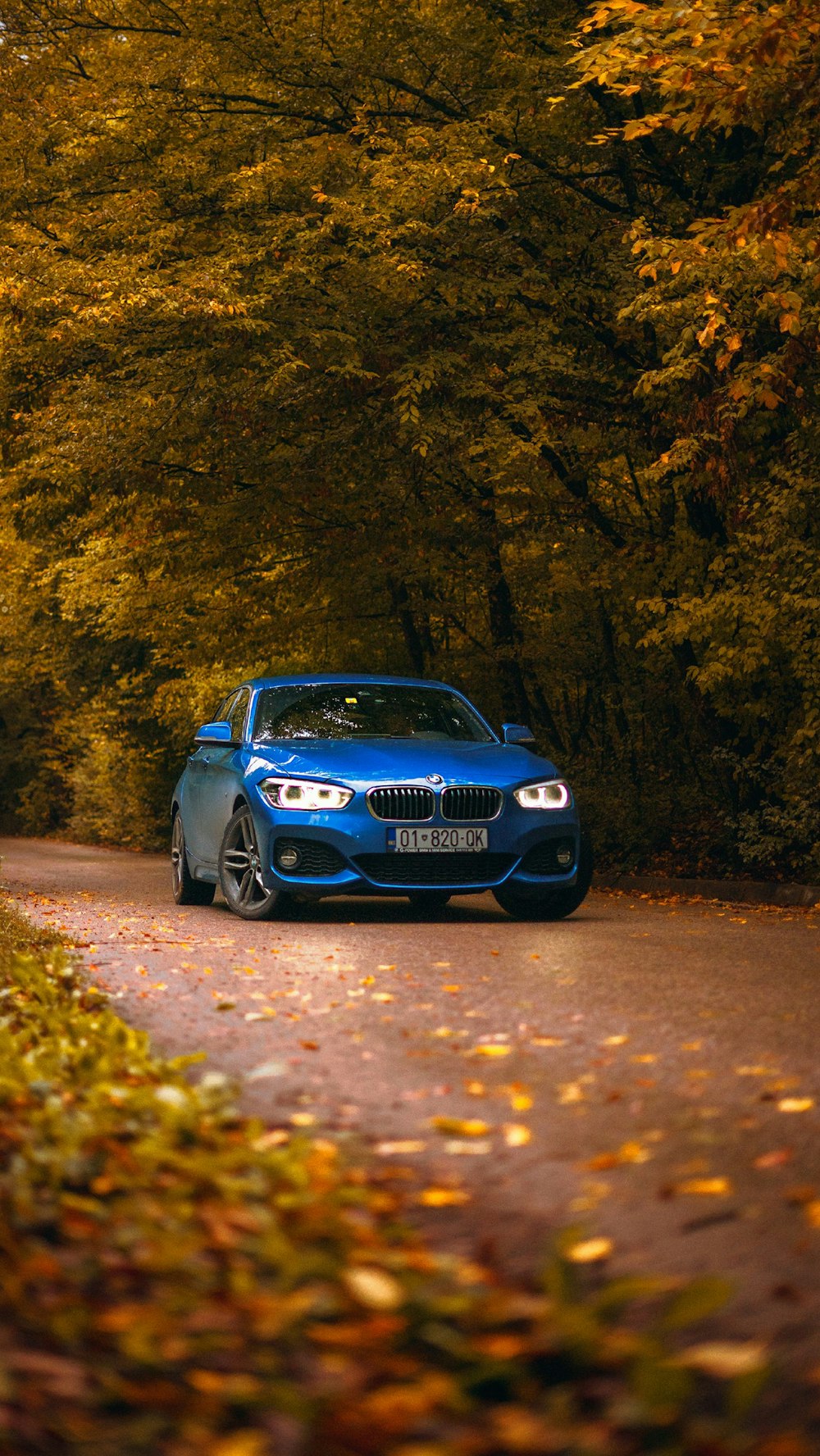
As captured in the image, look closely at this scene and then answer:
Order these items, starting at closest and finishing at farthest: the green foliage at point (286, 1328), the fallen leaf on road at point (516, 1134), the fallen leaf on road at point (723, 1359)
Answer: the green foliage at point (286, 1328) < the fallen leaf on road at point (723, 1359) < the fallen leaf on road at point (516, 1134)

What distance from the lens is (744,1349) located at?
3.05 metres

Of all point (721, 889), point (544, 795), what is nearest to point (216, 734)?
point (544, 795)

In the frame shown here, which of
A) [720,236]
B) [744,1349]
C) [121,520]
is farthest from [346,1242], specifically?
[121,520]

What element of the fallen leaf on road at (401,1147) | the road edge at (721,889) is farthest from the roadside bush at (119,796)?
the fallen leaf on road at (401,1147)

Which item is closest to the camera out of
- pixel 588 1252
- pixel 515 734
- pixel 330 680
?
pixel 588 1252

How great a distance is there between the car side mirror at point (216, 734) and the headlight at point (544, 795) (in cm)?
227

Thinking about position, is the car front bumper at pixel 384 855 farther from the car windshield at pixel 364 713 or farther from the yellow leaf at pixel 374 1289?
the yellow leaf at pixel 374 1289

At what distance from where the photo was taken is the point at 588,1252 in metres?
3.62

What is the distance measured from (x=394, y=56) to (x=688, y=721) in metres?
7.11

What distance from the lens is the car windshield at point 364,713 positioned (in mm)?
12469

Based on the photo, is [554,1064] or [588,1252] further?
[554,1064]

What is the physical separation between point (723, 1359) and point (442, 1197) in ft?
3.80

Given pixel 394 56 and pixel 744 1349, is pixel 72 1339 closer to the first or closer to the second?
pixel 744 1349

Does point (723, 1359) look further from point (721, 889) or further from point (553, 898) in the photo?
point (721, 889)
